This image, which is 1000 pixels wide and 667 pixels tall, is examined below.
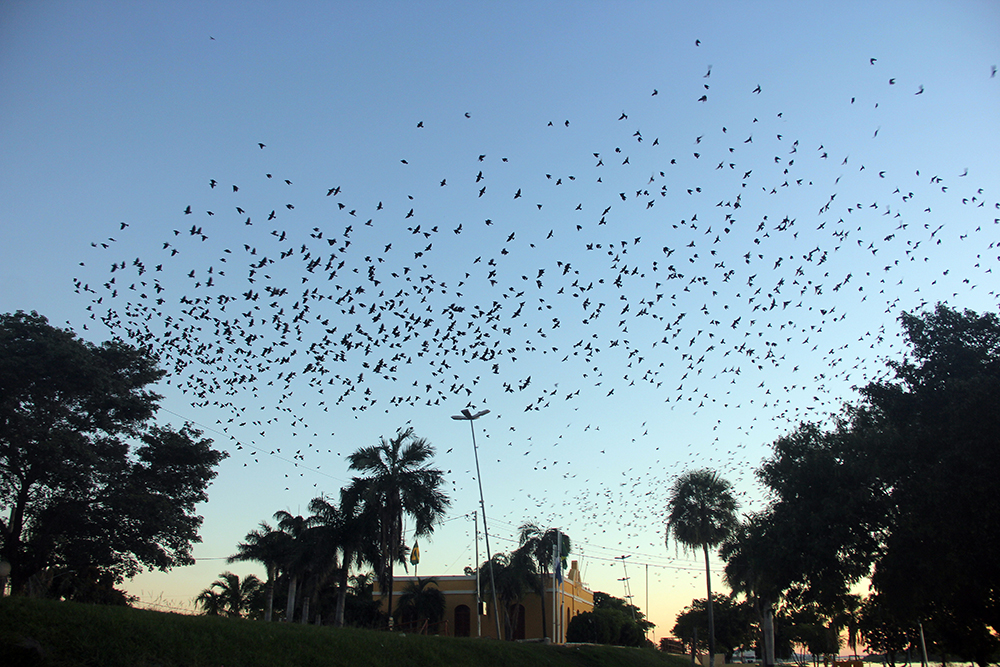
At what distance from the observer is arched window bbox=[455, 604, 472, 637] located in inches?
2479

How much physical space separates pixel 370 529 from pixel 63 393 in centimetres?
1905

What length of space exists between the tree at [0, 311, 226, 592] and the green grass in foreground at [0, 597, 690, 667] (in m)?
14.8

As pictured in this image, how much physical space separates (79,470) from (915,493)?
37.6m

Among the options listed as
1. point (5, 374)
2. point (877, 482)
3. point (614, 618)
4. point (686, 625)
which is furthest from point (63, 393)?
point (686, 625)

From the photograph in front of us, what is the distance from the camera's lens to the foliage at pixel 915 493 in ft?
77.5

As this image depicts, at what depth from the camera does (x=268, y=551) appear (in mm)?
62062

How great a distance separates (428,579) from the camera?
64.9 metres

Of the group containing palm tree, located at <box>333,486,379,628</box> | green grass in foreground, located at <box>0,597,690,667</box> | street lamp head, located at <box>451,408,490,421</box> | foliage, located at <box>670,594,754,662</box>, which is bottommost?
foliage, located at <box>670,594,754,662</box>

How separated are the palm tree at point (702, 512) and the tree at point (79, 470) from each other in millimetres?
35887

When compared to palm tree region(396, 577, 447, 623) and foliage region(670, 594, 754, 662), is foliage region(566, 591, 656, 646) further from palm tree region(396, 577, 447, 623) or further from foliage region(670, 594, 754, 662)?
palm tree region(396, 577, 447, 623)

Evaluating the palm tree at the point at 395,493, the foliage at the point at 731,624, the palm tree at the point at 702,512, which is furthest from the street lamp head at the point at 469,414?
the foliage at the point at 731,624

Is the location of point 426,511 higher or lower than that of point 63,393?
lower

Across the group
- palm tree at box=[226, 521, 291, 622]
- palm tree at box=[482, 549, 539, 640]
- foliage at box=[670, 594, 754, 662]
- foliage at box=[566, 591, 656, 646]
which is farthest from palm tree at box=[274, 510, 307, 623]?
foliage at box=[670, 594, 754, 662]

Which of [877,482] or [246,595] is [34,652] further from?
[246,595]
